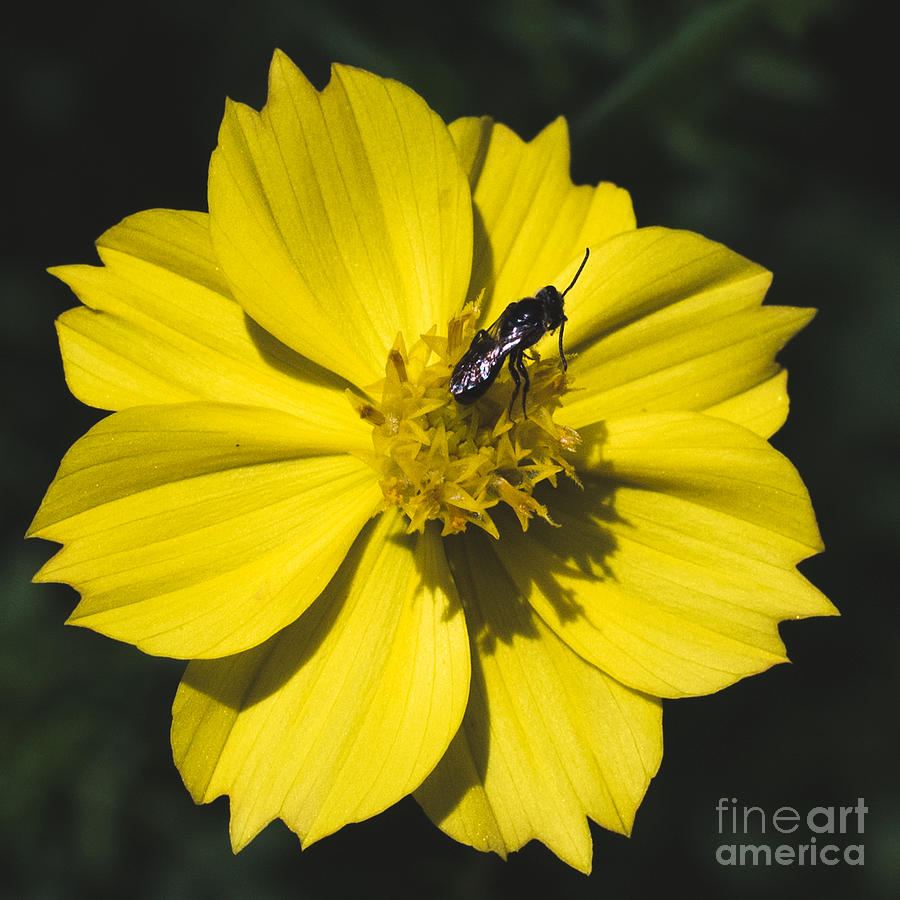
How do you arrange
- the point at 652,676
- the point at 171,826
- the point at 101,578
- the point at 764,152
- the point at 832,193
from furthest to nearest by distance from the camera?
the point at 832,193, the point at 764,152, the point at 171,826, the point at 652,676, the point at 101,578

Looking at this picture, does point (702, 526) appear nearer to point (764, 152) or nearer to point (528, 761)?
point (528, 761)

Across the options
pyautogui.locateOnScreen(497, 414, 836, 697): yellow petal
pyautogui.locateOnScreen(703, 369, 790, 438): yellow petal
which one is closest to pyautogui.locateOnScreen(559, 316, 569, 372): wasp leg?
pyautogui.locateOnScreen(497, 414, 836, 697): yellow petal

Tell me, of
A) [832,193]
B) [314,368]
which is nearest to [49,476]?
[314,368]

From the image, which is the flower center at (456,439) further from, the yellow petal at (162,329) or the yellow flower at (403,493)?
the yellow petal at (162,329)

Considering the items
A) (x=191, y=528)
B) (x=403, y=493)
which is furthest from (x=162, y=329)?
(x=403, y=493)

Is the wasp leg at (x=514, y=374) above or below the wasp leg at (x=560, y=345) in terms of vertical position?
below

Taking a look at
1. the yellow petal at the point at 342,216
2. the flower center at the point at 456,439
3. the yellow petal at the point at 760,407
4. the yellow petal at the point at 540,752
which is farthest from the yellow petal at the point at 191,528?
the yellow petal at the point at 760,407

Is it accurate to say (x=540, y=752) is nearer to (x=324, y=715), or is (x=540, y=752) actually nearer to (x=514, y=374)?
(x=324, y=715)

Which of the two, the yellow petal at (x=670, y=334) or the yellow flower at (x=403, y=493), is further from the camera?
the yellow petal at (x=670, y=334)
